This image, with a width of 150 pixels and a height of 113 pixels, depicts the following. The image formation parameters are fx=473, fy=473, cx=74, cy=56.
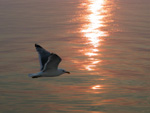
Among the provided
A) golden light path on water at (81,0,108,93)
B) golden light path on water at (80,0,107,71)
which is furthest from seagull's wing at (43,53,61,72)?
golden light path on water at (80,0,107,71)

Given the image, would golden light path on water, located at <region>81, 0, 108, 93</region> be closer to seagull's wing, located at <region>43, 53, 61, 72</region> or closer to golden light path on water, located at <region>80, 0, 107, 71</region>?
golden light path on water, located at <region>80, 0, 107, 71</region>

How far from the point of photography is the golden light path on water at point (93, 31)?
5491cm

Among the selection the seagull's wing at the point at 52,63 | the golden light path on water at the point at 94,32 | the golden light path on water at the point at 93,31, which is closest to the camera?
the seagull's wing at the point at 52,63

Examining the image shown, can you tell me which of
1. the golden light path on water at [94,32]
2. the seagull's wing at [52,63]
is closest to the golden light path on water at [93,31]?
the golden light path on water at [94,32]

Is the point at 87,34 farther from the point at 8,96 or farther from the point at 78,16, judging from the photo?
the point at 8,96

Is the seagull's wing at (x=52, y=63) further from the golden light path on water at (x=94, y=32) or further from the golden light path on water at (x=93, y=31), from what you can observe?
the golden light path on water at (x=93, y=31)

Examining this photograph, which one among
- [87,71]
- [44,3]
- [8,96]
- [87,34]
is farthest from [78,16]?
[8,96]

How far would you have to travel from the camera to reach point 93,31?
218 ft

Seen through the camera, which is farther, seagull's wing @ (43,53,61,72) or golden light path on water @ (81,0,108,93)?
golden light path on water @ (81,0,108,93)

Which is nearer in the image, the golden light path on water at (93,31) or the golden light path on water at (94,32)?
the golden light path on water at (94,32)

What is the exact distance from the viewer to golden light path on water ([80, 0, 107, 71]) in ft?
180

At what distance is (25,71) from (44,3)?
36765 millimetres

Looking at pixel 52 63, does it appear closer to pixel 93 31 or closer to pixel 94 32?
pixel 94 32

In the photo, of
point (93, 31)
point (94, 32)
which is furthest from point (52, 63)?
point (93, 31)
